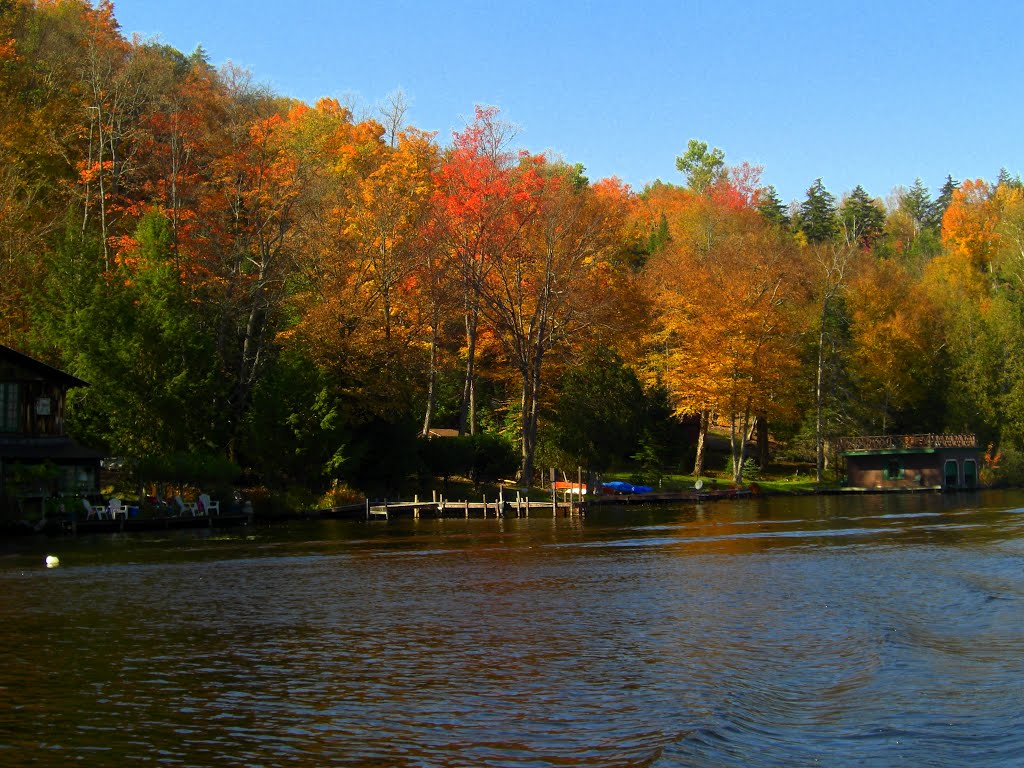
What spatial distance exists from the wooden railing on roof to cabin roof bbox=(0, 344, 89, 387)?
51.1 meters

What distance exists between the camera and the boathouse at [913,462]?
2857 inches

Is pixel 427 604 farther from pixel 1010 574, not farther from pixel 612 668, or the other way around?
pixel 1010 574

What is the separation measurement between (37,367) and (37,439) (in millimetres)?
3085

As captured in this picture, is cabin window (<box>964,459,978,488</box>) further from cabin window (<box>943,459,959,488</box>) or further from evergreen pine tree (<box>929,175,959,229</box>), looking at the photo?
evergreen pine tree (<box>929,175,959,229</box>)

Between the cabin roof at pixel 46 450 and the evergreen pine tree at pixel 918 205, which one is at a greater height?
the evergreen pine tree at pixel 918 205

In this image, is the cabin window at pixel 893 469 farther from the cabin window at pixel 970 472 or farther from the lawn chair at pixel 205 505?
the lawn chair at pixel 205 505

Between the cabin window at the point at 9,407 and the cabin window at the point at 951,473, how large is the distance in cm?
5864

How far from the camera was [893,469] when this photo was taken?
73.8 meters

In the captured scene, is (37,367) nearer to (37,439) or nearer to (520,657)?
(37,439)

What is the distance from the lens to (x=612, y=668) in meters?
16.8

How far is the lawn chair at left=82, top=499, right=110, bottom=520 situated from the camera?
1713 inches

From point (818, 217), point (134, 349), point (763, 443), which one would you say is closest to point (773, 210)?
point (818, 217)

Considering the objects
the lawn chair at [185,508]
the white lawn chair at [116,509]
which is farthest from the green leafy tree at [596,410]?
the white lawn chair at [116,509]

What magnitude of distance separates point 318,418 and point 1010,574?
3390 centimetres
